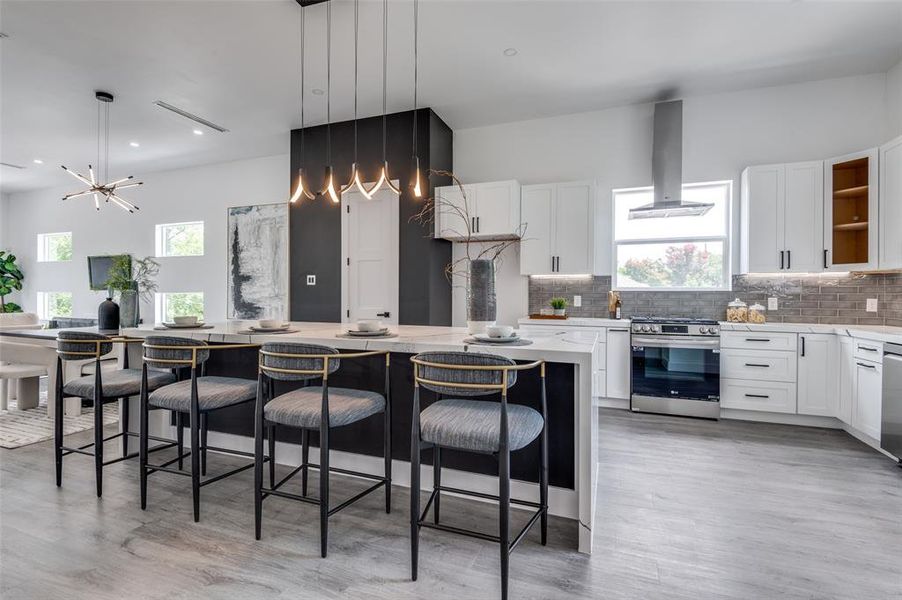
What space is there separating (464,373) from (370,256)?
359cm

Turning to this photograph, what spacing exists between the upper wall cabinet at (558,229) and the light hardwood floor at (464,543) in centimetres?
239

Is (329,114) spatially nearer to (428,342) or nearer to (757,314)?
(428,342)

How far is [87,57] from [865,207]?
23.2 feet

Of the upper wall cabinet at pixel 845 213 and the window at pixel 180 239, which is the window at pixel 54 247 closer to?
the window at pixel 180 239

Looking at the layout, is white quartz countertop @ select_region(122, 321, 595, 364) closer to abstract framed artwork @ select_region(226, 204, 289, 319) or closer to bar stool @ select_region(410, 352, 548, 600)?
bar stool @ select_region(410, 352, 548, 600)

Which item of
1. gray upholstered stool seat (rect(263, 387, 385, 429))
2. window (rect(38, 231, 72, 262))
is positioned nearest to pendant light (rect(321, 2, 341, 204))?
gray upholstered stool seat (rect(263, 387, 385, 429))

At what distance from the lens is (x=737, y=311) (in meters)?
4.33

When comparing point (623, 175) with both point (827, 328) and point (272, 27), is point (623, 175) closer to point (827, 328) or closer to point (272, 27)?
point (827, 328)

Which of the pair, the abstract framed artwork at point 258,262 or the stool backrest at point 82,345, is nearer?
the stool backrest at point 82,345

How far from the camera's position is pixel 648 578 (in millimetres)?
1789

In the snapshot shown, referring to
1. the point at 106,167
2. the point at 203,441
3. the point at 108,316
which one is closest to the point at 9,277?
the point at 106,167

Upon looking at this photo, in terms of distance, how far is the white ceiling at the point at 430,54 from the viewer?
3.12m

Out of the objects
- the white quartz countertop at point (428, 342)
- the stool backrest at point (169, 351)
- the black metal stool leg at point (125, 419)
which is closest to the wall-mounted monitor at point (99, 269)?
the black metal stool leg at point (125, 419)

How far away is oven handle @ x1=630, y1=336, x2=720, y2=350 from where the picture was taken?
159 inches
